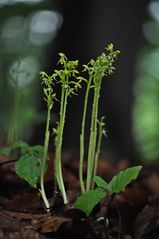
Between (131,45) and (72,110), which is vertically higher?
(131,45)

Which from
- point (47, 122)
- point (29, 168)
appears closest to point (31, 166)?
point (29, 168)

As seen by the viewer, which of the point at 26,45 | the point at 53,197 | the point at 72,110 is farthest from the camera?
the point at 26,45

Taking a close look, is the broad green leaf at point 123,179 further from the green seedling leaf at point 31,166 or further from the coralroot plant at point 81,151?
the green seedling leaf at point 31,166

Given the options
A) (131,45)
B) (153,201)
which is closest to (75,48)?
(131,45)

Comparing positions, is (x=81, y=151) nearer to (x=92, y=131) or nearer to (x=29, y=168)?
(x=92, y=131)

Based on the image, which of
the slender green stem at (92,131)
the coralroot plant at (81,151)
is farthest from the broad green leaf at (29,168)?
the slender green stem at (92,131)

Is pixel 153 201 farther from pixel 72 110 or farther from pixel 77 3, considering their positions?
pixel 77 3
